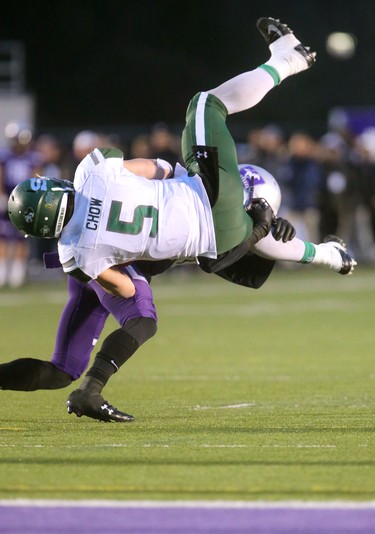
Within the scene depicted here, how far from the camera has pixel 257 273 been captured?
685cm

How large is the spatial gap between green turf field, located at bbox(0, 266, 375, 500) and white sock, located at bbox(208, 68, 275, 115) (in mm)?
1605

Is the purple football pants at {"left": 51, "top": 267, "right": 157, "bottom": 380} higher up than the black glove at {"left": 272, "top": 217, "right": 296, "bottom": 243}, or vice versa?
the black glove at {"left": 272, "top": 217, "right": 296, "bottom": 243}

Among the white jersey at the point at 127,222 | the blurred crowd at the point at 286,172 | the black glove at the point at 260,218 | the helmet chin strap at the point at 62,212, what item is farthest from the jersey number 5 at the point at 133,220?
the blurred crowd at the point at 286,172

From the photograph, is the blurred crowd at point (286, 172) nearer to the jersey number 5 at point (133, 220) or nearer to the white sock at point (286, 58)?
the white sock at point (286, 58)

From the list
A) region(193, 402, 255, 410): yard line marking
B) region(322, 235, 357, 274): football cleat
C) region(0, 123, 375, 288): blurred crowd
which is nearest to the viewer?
region(193, 402, 255, 410): yard line marking

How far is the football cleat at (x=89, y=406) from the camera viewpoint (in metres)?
6.03

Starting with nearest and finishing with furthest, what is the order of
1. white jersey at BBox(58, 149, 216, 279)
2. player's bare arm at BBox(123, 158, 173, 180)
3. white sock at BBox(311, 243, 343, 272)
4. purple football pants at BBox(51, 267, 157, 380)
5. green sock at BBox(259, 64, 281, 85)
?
white jersey at BBox(58, 149, 216, 279), player's bare arm at BBox(123, 158, 173, 180), purple football pants at BBox(51, 267, 157, 380), green sock at BBox(259, 64, 281, 85), white sock at BBox(311, 243, 343, 272)

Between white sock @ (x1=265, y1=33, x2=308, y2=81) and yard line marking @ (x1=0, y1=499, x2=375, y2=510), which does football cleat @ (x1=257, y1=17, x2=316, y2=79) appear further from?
yard line marking @ (x1=0, y1=499, x2=375, y2=510)

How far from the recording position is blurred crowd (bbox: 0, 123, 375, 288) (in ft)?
57.4

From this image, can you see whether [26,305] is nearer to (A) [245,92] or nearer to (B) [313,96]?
(A) [245,92]

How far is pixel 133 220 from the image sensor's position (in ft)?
19.1

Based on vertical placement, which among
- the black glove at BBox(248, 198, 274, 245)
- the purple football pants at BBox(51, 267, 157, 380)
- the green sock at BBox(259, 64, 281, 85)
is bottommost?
the purple football pants at BBox(51, 267, 157, 380)

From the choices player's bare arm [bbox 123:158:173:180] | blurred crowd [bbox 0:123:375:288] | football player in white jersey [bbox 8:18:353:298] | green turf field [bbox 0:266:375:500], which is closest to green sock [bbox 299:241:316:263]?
football player in white jersey [bbox 8:18:353:298]

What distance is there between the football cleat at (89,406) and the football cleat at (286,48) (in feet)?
6.77
